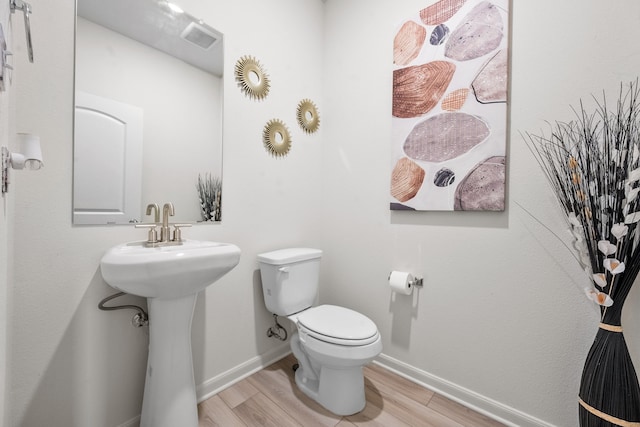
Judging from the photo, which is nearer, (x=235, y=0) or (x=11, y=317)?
(x=11, y=317)

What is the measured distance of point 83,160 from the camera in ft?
3.51

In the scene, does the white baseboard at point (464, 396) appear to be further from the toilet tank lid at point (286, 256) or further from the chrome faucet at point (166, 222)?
the chrome faucet at point (166, 222)

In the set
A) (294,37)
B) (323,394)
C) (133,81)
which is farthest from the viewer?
(294,37)

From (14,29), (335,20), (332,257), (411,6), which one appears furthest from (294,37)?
(332,257)

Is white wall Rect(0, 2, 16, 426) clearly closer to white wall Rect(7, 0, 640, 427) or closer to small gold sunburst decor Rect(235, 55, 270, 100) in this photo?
white wall Rect(7, 0, 640, 427)

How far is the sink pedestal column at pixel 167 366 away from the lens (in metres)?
1.08

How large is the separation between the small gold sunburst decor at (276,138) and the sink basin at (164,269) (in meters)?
0.85

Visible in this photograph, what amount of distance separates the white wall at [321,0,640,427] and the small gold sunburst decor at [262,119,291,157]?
392mm

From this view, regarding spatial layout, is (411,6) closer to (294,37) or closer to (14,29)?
(294,37)

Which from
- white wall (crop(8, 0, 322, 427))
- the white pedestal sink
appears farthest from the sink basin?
white wall (crop(8, 0, 322, 427))

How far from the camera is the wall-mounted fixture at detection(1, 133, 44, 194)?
683mm

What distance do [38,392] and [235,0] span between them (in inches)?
78.1

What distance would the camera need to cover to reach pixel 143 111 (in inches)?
48.6

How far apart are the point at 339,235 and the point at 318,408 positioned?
1.03 metres
